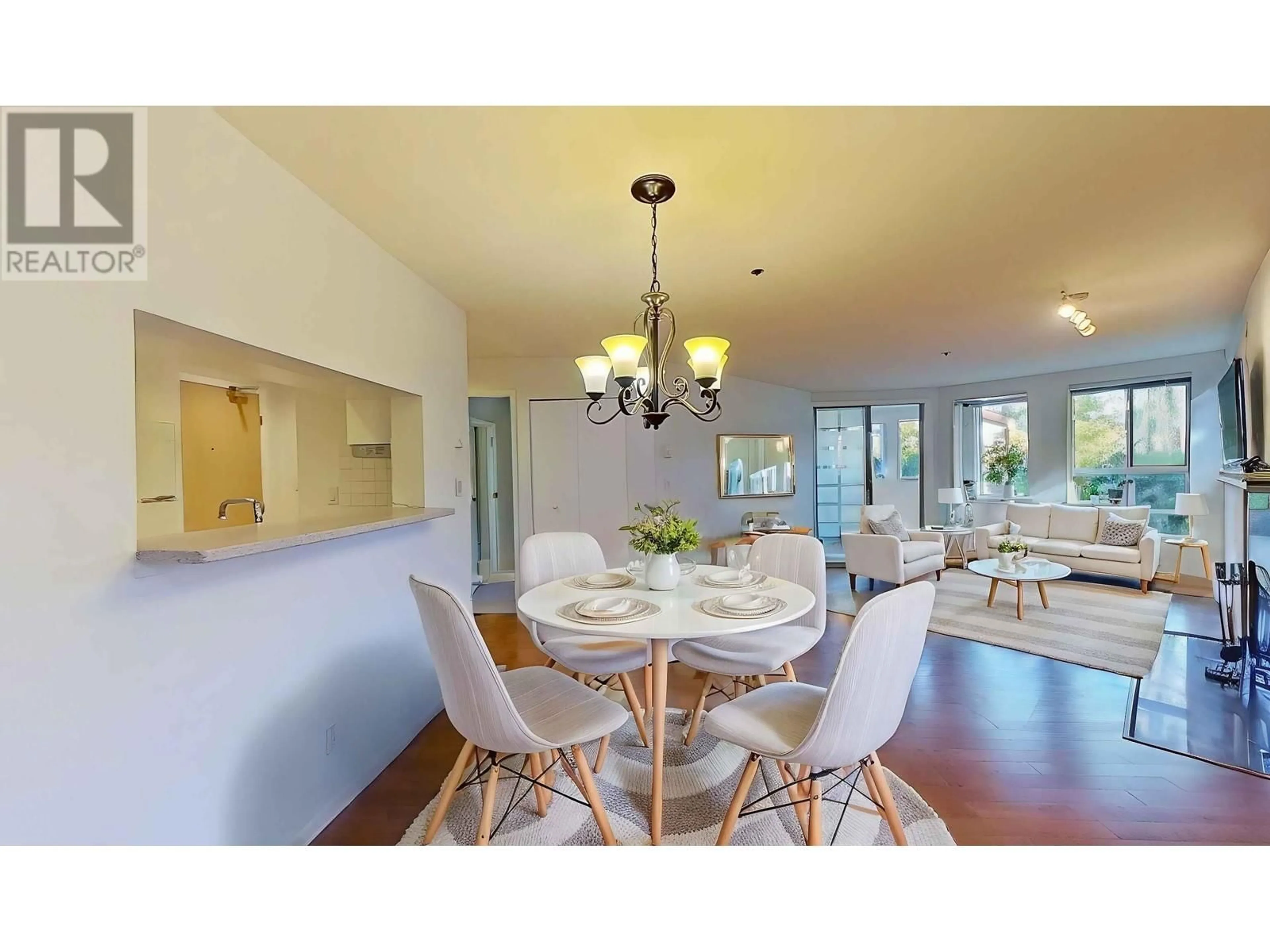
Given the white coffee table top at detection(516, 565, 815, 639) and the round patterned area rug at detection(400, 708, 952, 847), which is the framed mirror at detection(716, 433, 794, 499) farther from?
the round patterned area rug at detection(400, 708, 952, 847)

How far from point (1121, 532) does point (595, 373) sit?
6008mm

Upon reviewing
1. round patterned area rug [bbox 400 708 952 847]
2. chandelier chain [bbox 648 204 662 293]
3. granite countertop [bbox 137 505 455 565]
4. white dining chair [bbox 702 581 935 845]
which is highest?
chandelier chain [bbox 648 204 662 293]

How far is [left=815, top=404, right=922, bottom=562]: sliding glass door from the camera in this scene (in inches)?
279

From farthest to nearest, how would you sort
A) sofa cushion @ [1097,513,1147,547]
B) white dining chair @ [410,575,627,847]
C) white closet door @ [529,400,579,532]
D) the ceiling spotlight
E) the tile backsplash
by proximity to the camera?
sofa cushion @ [1097,513,1147,547] → white closet door @ [529,400,579,532] → the ceiling spotlight → the tile backsplash → white dining chair @ [410,575,627,847]

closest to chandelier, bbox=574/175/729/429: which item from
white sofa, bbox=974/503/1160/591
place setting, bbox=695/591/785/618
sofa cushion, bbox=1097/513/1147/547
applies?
place setting, bbox=695/591/785/618

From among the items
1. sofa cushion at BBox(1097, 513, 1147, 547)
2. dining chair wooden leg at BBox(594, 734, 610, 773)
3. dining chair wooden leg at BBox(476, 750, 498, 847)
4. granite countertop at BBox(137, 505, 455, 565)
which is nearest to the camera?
granite countertop at BBox(137, 505, 455, 565)

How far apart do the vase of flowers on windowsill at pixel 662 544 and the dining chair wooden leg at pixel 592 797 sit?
0.69 metres

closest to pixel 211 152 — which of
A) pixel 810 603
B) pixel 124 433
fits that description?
pixel 124 433

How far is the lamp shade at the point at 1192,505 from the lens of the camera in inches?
193

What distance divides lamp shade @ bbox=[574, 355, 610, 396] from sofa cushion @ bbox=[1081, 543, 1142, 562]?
5720 millimetres

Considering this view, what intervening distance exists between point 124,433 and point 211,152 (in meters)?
0.77

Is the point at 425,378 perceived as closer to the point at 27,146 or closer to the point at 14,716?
the point at 27,146

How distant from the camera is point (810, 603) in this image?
5.90 ft

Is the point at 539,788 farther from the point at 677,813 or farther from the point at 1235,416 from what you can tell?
the point at 1235,416
